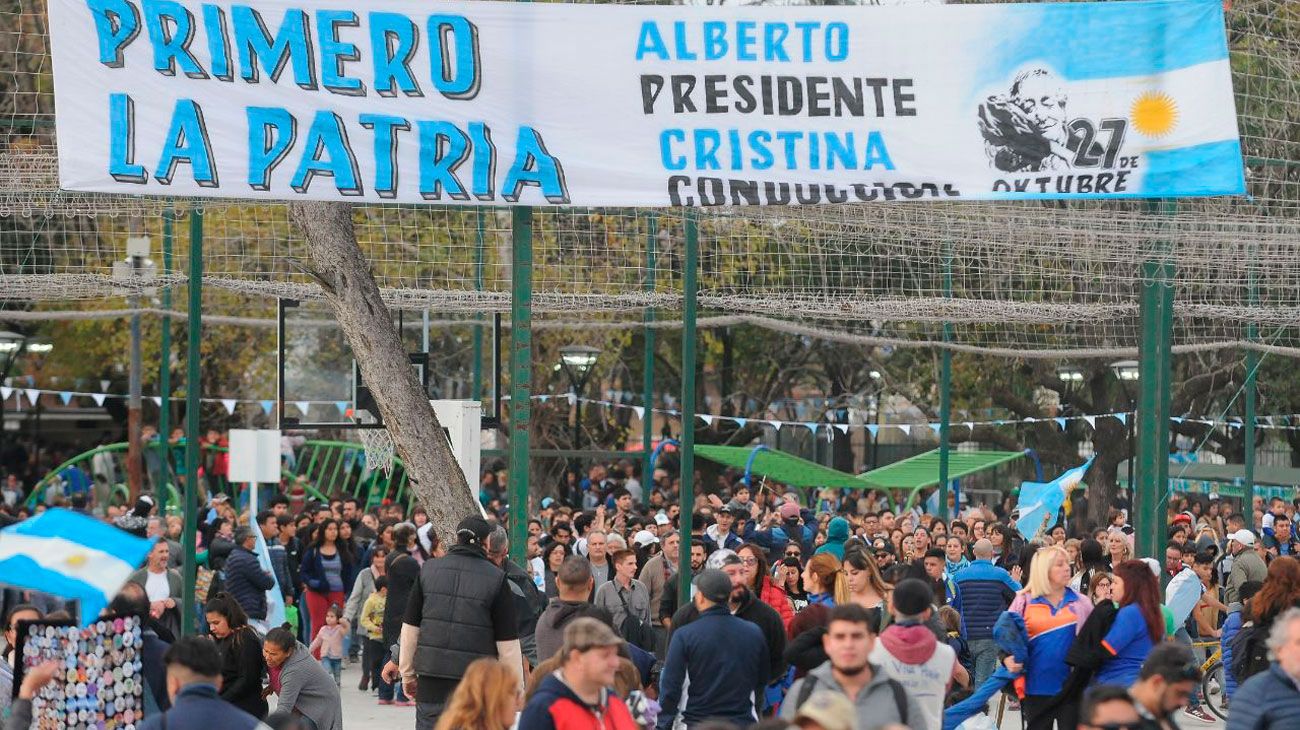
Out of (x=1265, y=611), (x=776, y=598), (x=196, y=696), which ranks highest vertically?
(x=196, y=696)

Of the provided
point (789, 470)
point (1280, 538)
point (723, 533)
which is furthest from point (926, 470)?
point (723, 533)

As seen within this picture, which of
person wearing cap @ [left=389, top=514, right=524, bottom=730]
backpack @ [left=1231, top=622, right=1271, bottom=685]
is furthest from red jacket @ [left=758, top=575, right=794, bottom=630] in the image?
backpack @ [left=1231, top=622, right=1271, bottom=685]

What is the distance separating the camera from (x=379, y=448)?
67.0 feet

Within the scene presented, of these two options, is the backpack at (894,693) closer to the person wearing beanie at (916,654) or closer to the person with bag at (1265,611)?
the person wearing beanie at (916,654)

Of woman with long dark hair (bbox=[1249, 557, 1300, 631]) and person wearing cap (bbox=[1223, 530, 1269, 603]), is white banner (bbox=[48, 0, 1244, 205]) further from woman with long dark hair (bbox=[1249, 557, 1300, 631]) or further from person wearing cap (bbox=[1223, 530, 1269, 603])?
person wearing cap (bbox=[1223, 530, 1269, 603])

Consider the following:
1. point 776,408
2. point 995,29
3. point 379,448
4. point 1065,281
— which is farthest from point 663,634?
point 776,408

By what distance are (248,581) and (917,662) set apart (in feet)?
26.1

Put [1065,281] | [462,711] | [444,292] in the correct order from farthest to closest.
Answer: [1065,281], [444,292], [462,711]

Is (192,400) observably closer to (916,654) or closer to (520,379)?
(520,379)

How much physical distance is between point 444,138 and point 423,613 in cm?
344

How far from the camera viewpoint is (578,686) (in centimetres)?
662

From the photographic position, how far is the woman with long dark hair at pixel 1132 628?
9.39 meters

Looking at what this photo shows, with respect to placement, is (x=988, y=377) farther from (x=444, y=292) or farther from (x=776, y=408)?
(x=444, y=292)

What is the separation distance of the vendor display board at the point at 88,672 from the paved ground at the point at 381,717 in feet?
19.2
